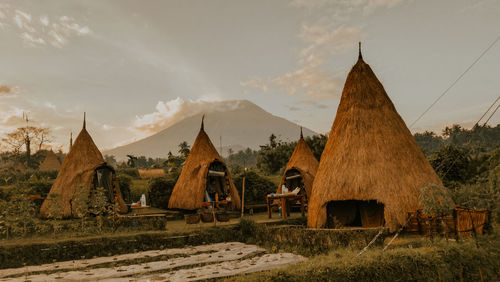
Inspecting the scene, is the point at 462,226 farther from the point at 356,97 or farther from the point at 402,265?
the point at 356,97

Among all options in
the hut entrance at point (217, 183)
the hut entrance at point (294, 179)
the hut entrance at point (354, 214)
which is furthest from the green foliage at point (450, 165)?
the hut entrance at point (217, 183)

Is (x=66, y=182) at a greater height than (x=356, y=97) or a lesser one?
lesser

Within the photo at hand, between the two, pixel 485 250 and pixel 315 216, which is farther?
pixel 315 216

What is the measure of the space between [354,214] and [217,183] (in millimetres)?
8975

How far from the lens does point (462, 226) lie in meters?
9.95

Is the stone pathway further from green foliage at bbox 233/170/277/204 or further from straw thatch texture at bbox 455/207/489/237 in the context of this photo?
green foliage at bbox 233/170/277/204

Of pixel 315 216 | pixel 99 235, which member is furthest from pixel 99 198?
pixel 315 216

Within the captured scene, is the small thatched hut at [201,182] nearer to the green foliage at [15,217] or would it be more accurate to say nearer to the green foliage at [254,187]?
the green foliage at [254,187]

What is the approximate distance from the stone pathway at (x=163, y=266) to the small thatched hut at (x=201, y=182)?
20.1 ft

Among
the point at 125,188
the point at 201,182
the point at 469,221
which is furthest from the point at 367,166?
the point at 125,188

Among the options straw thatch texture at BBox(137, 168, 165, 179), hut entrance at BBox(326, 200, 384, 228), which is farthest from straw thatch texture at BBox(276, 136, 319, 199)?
straw thatch texture at BBox(137, 168, 165, 179)

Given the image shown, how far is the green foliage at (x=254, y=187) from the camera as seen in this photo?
22844 millimetres

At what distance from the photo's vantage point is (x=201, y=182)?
59.5 ft

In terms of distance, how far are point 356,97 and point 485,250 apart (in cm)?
712
